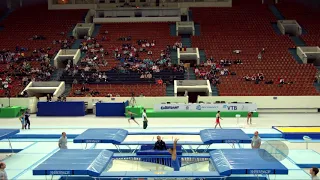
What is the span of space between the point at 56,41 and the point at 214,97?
22125 mm

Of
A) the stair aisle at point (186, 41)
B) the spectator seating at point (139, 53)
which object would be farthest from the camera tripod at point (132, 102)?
the stair aisle at point (186, 41)

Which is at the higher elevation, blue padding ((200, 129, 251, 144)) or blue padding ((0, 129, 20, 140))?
blue padding ((0, 129, 20, 140))

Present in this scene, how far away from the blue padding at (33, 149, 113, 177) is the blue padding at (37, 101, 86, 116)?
17.4m

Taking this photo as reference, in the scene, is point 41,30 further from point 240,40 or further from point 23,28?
point 240,40

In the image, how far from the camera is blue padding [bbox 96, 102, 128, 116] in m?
30.6

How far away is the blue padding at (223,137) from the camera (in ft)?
51.3

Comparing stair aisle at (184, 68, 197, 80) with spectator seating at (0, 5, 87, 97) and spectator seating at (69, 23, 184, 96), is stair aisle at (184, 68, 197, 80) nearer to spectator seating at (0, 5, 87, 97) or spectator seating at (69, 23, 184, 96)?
spectator seating at (69, 23, 184, 96)

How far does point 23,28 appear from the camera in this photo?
4862cm

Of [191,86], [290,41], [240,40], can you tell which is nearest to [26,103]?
[191,86]

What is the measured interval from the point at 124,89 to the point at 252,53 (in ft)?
49.6

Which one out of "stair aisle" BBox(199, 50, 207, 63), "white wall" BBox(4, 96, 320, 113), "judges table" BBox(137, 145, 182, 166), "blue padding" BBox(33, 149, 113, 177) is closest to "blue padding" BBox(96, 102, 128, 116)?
"white wall" BBox(4, 96, 320, 113)

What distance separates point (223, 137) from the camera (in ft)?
52.4

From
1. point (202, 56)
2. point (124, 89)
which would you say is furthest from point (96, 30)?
point (124, 89)

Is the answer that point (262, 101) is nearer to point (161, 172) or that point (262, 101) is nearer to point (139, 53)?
point (139, 53)
